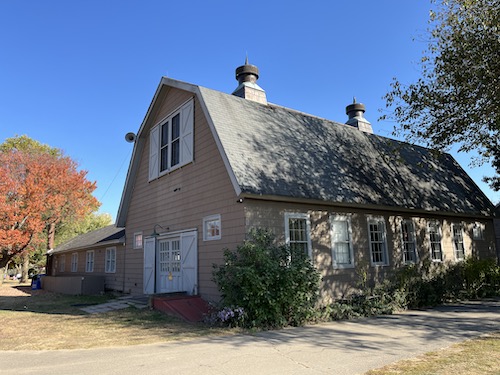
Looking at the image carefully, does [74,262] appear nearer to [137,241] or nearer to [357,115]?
[137,241]

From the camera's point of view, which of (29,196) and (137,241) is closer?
(137,241)

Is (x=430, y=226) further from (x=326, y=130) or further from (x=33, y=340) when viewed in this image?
(x=33, y=340)

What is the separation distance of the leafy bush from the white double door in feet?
9.05

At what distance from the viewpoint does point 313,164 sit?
12.1m

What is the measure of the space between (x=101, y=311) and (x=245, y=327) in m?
5.51

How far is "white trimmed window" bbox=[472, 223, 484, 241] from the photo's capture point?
54.3 ft

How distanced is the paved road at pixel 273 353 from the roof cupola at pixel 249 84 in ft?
35.2

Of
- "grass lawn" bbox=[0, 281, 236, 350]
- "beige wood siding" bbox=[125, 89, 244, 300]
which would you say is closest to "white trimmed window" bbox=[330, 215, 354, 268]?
"beige wood siding" bbox=[125, 89, 244, 300]

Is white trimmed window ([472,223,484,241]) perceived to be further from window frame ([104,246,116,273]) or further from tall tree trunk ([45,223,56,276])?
tall tree trunk ([45,223,56,276])

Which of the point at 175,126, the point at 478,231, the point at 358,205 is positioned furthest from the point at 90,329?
the point at 478,231

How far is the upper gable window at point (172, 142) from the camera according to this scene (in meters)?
12.8

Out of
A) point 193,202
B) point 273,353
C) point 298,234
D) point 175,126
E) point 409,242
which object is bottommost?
point 273,353

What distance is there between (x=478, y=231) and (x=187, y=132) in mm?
13637

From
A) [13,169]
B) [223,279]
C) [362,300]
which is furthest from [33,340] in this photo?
[13,169]
